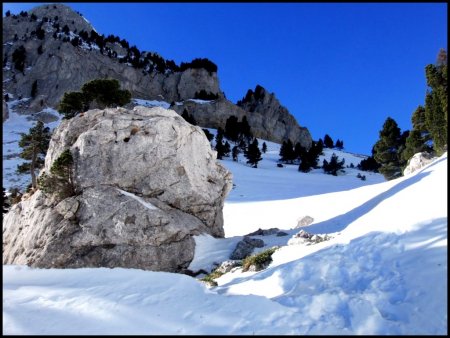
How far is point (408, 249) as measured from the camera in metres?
10.2

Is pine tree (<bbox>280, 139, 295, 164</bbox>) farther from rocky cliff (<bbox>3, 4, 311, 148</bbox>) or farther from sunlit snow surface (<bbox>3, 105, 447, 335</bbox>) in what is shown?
sunlit snow surface (<bbox>3, 105, 447, 335</bbox>)

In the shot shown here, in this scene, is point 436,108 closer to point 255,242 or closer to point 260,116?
point 255,242

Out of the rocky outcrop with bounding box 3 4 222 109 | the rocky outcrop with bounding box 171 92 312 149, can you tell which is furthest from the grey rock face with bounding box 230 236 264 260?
the rocky outcrop with bounding box 3 4 222 109

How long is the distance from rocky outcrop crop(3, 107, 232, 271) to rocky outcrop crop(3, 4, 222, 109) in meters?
105

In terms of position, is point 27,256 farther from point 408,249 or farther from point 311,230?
point 408,249

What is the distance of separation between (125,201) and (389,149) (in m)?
41.6

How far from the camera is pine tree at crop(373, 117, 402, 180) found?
4975 centimetres

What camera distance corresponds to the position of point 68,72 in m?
129

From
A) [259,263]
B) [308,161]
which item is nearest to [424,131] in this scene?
[259,263]

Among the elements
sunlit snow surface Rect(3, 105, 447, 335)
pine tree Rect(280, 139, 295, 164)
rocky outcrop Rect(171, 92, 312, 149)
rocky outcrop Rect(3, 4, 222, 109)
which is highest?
rocky outcrop Rect(3, 4, 222, 109)

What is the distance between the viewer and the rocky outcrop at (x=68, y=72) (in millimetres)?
126625

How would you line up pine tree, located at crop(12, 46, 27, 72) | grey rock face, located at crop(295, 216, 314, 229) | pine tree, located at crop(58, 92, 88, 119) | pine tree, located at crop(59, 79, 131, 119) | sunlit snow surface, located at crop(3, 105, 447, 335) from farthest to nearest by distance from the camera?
1. pine tree, located at crop(12, 46, 27, 72)
2. pine tree, located at crop(58, 92, 88, 119)
3. pine tree, located at crop(59, 79, 131, 119)
4. grey rock face, located at crop(295, 216, 314, 229)
5. sunlit snow surface, located at crop(3, 105, 447, 335)

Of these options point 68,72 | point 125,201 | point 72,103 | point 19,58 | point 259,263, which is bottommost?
point 259,263

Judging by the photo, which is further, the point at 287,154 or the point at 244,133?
the point at 244,133
